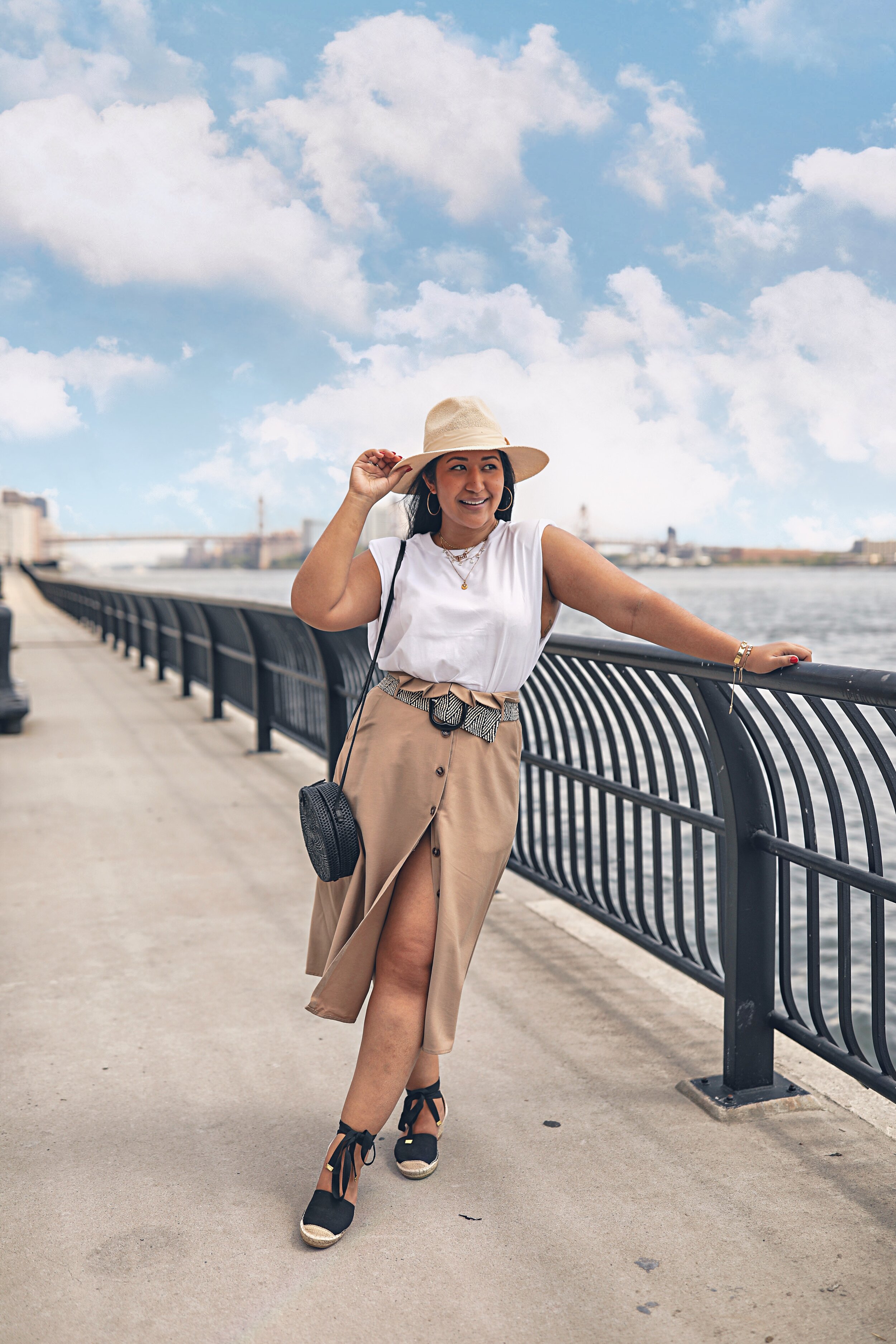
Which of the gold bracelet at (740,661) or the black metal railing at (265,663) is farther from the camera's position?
the black metal railing at (265,663)

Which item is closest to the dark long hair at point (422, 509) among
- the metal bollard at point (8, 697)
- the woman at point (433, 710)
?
the woman at point (433, 710)

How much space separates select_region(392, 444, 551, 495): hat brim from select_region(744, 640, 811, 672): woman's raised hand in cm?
69

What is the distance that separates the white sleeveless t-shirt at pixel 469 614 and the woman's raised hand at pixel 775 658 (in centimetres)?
48

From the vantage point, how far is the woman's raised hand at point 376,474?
100 inches

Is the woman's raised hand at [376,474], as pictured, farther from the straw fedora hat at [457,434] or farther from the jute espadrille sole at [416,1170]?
the jute espadrille sole at [416,1170]

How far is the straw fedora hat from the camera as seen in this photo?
260 cm

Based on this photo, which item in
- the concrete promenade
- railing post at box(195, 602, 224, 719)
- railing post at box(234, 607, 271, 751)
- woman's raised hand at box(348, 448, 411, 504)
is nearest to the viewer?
the concrete promenade

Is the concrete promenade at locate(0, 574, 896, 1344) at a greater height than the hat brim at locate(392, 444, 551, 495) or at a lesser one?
lesser

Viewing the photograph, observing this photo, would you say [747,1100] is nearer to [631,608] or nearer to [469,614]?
[631,608]

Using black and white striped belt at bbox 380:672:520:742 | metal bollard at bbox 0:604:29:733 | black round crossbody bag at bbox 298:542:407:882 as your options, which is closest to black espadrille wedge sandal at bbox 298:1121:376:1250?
black round crossbody bag at bbox 298:542:407:882

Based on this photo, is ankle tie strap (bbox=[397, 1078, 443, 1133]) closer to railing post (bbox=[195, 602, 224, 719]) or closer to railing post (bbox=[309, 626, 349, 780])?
railing post (bbox=[309, 626, 349, 780])

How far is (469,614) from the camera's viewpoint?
262 cm

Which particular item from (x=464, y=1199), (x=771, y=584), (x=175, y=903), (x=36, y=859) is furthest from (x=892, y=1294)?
(x=771, y=584)

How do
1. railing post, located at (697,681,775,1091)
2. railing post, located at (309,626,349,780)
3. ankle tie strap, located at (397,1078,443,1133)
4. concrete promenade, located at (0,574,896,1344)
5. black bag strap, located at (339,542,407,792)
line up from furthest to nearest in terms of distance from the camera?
railing post, located at (309,626,349,780)
railing post, located at (697,681,775,1091)
ankle tie strap, located at (397,1078,443,1133)
black bag strap, located at (339,542,407,792)
concrete promenade, located at (0,574,896,1344)
